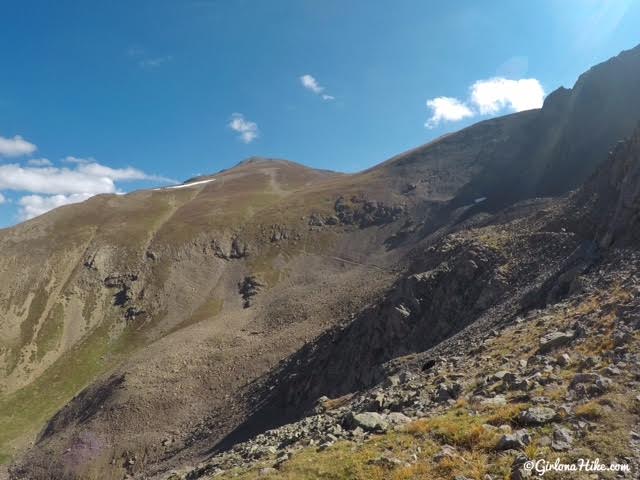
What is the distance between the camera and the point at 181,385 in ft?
165

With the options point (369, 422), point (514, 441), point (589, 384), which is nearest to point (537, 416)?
point (514, 441)

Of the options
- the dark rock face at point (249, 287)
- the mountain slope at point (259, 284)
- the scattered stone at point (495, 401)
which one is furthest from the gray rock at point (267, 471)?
the dark rock face at point (249, 287)

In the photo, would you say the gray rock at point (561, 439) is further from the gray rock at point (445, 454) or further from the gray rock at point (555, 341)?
Answer: the gray rock at point (555, 341)

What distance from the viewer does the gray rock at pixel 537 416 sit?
39.3ft

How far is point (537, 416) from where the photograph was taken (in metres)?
12.1

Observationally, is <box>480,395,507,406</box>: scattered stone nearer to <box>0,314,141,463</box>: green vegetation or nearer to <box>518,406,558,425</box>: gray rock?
<box>518,406,558,425</box>: gray rock

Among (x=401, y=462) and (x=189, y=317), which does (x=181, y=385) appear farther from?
(x=401, y=462)

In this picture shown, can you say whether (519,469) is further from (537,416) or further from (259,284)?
(259,284)

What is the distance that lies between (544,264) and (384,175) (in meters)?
115

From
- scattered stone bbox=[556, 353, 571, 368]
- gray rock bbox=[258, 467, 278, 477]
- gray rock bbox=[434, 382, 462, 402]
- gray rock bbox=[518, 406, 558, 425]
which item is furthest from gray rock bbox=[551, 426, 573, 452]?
gray rock bbox=[258, 467, 278, 477]

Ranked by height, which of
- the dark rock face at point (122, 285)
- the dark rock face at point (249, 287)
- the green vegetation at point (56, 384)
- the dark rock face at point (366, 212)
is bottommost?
the green vegetation at point (56, 384)

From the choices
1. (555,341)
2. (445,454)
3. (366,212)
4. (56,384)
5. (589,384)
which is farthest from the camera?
(366,212)

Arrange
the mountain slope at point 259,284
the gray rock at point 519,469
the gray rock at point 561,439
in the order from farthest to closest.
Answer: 1. the mountain slope at point 259,284
2. the gray rock at point 561,439
3. the gray rock at point 519,469

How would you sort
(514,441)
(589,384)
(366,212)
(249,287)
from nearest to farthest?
1. (514,441)
2. (589,384)
3. (249,287)
4. (366,212)
